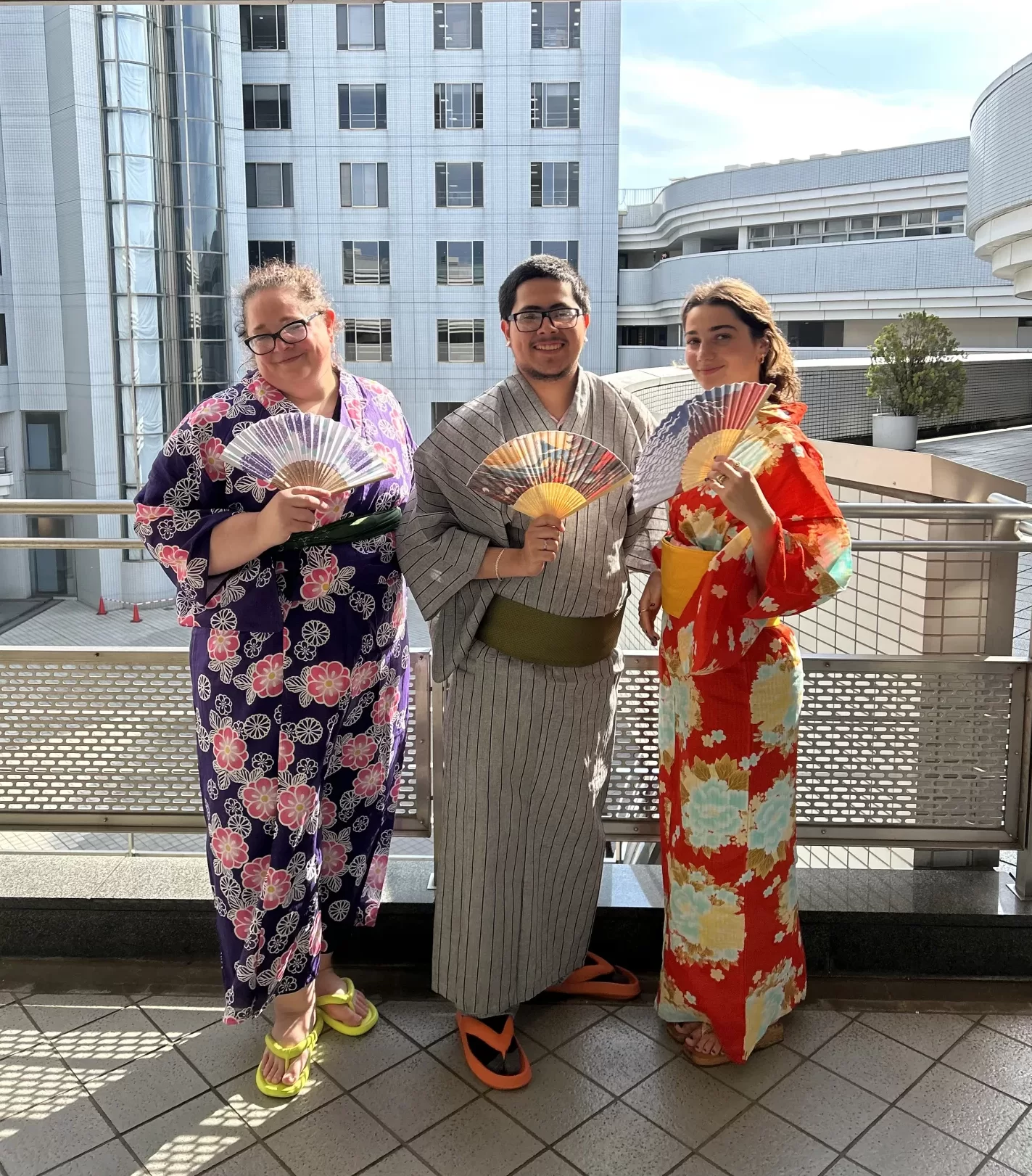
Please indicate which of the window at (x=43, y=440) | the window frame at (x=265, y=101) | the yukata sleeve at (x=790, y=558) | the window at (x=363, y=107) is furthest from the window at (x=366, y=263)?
the yukata sleeve at (x=790, y=558)

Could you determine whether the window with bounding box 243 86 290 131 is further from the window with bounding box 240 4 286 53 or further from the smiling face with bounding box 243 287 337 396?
the smiling face with bounding box 243 287 337 396


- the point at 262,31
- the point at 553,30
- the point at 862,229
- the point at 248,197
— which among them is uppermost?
the point at 553,30

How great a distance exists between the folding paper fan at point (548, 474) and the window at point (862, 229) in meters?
22.0

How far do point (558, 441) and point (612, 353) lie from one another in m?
21.0

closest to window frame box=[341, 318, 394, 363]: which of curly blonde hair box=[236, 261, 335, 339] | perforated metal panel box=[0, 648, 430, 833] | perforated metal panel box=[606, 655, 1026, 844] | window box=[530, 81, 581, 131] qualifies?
window box=[530, 81, 581, 131]

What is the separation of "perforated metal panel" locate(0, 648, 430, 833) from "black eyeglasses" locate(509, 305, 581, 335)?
2.47 feet

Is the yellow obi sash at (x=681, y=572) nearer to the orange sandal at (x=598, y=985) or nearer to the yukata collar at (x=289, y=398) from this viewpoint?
the yukata collar at (x=289, y=398)

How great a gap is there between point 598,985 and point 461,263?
19451 mm

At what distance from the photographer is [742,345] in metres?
1.64

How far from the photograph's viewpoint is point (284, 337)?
1.60m

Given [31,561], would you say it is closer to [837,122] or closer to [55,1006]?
[55,1006]

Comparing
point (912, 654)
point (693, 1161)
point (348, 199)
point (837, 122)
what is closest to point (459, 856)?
point (693, 1161)

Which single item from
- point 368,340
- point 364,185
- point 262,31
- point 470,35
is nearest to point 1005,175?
point 470,35

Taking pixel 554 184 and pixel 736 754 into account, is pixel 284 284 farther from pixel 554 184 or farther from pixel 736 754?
pixel 554 184
